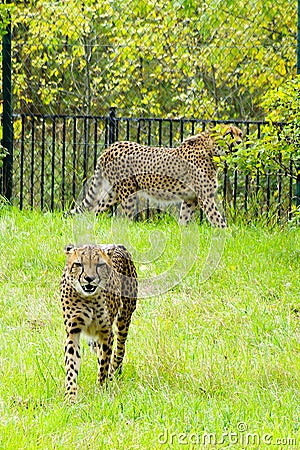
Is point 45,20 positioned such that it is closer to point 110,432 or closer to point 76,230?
point 76,230

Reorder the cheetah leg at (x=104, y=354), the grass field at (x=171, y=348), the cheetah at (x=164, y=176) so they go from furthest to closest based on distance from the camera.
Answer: the cheetah at (x=164, y=176), the cheetah leg at (x=104, y=354), the grass field at (x=171, y=348)

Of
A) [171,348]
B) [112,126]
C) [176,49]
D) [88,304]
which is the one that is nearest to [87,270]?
[88,304]

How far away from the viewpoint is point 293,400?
5.01m

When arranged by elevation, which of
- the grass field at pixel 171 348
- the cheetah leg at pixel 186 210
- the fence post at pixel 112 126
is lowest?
the grass field at pixel 171 348

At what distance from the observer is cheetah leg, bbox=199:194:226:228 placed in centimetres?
949

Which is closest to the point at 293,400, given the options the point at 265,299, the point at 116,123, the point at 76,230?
the point at 265,299

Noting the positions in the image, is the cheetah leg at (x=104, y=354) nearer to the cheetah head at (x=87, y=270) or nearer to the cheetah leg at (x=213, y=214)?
the cheetah head at (x=87, y=270)

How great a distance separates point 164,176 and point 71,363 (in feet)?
16.4

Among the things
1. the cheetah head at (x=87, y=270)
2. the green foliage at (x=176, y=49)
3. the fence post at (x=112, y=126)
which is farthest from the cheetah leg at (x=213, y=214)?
the cheetah head at (x=87, y=270)

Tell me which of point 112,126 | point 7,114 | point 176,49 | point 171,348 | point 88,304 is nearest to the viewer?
point 88,304

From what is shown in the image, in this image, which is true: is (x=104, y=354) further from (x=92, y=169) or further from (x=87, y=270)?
(x=92, y=169)

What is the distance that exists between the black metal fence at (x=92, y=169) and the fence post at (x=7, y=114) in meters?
0.15

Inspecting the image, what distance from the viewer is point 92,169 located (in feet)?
41.2

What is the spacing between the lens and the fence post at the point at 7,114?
10953 millimetres
